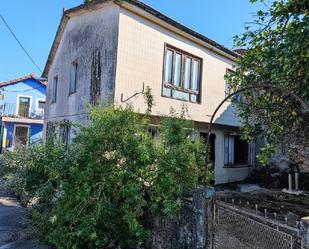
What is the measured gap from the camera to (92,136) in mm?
6332

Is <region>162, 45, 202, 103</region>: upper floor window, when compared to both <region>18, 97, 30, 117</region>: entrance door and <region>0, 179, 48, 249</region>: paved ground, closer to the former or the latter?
<region>0, 179, 48, 249</region>: paved ground

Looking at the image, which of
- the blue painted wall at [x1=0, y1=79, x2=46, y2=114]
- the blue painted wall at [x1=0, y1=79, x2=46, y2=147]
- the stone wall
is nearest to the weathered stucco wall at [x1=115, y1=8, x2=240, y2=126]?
the stone wall

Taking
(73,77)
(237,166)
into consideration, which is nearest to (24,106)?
(73,77)

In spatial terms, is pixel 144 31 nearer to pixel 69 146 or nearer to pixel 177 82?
pixel 177 82

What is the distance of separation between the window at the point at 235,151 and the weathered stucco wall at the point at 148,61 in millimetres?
3910

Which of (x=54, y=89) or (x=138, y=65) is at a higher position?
(x=54, y=89)

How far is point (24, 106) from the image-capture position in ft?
114

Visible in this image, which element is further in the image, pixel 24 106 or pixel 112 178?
pixel 24 106

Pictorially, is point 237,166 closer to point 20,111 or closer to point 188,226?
point 188,226

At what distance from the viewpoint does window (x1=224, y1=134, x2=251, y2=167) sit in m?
16.7

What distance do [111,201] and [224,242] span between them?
7.94 ft

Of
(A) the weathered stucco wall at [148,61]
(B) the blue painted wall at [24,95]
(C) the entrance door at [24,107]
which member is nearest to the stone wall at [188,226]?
(A) the weathered stucco wall at [148,61]

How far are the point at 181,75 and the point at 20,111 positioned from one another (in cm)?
2707

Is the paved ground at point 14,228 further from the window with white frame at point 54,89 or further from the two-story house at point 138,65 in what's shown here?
the window with white frame at point 54,89
